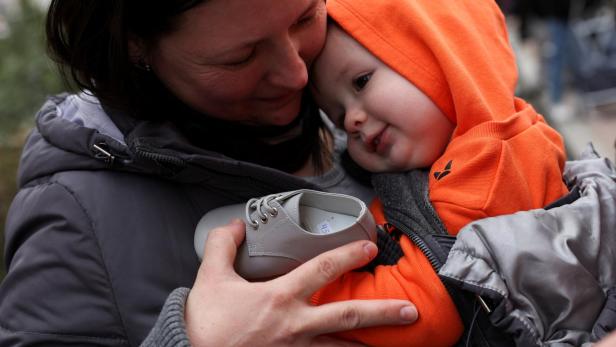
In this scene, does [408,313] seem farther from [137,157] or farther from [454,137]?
[137,157]

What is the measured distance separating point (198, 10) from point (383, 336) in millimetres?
854

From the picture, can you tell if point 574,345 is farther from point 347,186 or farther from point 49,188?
point 49,188

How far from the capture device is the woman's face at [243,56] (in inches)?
63.4

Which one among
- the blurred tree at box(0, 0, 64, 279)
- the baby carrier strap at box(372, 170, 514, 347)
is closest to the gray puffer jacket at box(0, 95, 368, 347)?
the baby carrier strap at box(372, 170, 514, 347)

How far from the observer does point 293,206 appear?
164 centimetres

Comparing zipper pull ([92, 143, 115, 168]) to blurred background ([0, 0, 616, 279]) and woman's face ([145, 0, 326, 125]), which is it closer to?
woman's face ([145, 0, 326, 125])

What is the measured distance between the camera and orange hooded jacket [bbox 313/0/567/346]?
Result: 5.33ft

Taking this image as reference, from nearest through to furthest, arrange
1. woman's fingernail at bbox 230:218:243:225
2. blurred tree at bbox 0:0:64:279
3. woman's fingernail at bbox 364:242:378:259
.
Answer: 1. woman's fingernail at bbox 364:242:378:259
2. woman's fingernail at bbox 230:218:243:225
3. blurred tree at bbox 0:0:64:279

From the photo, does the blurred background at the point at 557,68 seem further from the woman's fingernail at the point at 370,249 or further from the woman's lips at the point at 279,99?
the woman's fingernail at the point at 370,249

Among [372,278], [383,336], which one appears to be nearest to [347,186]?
[372,278]

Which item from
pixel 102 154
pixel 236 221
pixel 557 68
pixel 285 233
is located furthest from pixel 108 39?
pixel 557 68

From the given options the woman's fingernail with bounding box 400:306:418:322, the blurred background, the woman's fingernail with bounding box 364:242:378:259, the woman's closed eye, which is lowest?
the blurred background

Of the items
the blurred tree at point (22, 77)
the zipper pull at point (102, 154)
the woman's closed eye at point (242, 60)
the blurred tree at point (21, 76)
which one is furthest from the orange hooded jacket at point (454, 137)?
the blurred tree at point (22, 77)

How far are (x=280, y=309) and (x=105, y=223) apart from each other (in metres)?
0.47
